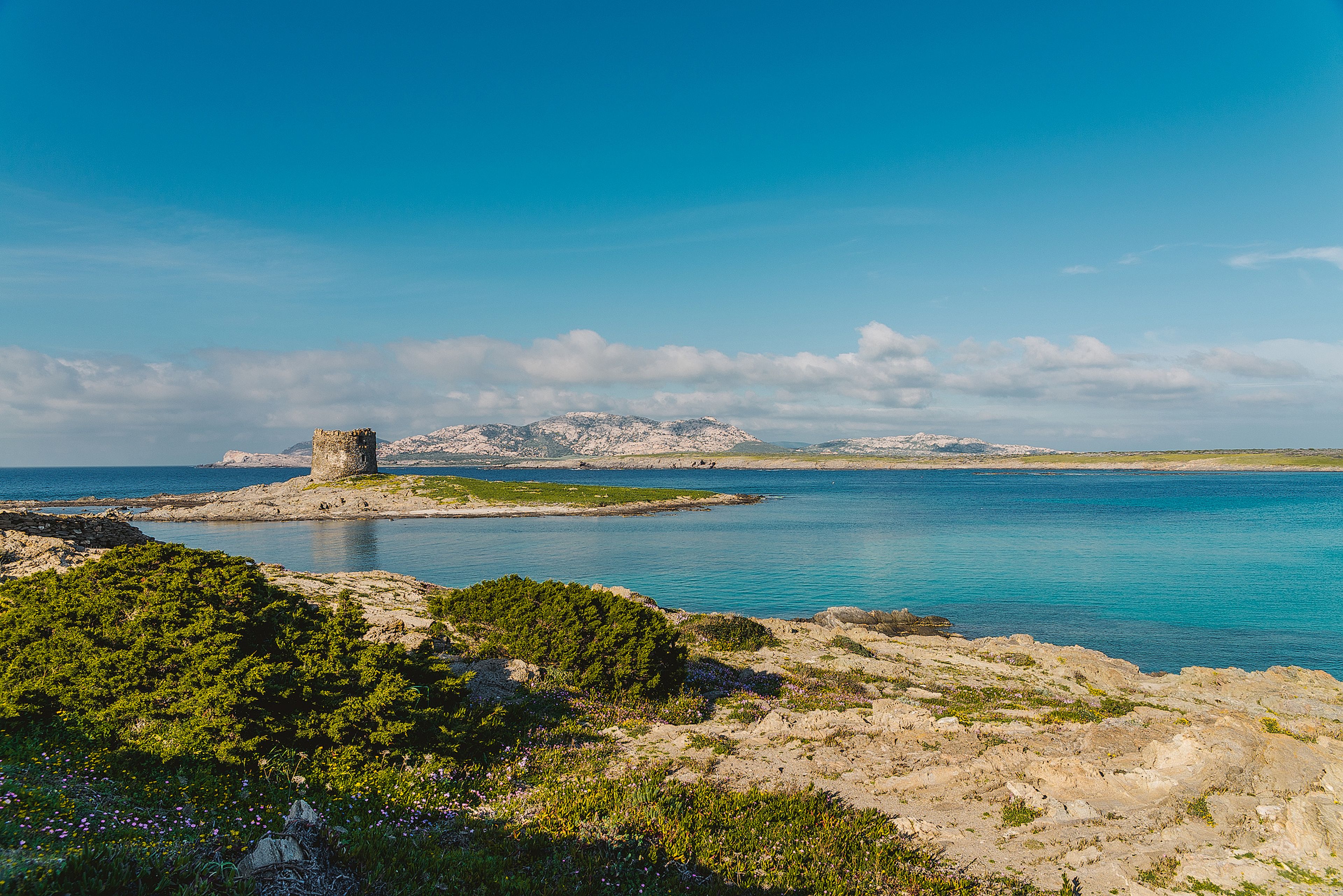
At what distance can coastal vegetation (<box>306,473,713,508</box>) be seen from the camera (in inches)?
3189

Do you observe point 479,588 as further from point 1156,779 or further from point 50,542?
point 1156,779

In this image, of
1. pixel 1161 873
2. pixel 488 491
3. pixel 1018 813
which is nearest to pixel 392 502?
pixel 488 491

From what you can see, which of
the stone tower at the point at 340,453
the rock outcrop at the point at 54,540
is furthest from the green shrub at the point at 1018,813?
the stone tower at the point at 340,453

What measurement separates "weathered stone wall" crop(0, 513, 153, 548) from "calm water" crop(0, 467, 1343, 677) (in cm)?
1440

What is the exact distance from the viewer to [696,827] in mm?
8289

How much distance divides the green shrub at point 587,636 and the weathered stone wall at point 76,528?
11.4 m

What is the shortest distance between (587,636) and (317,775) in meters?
6.83

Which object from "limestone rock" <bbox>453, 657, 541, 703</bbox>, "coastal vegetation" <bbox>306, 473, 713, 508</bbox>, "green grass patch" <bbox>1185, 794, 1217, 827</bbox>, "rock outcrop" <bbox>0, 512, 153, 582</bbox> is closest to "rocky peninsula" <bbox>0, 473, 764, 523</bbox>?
"coastal vegetation" <bbox>306, 473, 713, 508</bbox>

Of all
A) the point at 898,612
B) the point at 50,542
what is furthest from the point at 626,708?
the point at 898,612

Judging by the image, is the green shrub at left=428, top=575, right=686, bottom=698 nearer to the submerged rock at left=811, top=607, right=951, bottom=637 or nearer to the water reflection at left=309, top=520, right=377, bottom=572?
the submerged rock at left=811, top=607, right=951, bottom=637

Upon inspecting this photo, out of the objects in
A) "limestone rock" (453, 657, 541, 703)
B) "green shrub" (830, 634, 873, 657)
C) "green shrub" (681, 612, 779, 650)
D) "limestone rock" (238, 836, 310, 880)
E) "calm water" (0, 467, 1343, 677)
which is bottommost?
"calm water" (0, 467, 1343, 677)

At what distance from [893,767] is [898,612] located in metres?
20.2

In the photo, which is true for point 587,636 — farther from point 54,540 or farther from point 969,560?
point 969,560

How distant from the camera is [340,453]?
85.2 meters
